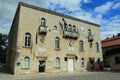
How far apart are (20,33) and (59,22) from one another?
818 centimetres

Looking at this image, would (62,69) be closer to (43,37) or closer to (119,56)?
(43,37)

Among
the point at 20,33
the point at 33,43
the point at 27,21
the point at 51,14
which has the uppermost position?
the point at 51,14

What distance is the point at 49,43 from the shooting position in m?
24.7

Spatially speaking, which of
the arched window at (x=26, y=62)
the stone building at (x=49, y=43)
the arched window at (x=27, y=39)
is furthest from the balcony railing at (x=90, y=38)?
the arched window at (x=26, y=62)

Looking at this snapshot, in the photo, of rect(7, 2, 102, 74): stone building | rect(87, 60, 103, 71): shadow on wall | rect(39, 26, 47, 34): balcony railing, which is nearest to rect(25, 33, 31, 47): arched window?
rect(7, 2, 102, 74): stone building

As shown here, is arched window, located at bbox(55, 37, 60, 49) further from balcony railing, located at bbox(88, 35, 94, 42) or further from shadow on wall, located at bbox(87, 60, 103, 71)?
shadow on wall, located at bbox(87, 60, 103, 71)

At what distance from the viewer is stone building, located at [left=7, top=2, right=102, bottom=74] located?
22031mm

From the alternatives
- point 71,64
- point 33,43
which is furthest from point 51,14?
point 71,64

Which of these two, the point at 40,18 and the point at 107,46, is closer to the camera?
the point at 40,18

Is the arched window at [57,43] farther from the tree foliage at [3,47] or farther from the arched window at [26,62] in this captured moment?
the tree foliage at [3,47]

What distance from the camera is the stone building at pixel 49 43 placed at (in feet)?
72.3

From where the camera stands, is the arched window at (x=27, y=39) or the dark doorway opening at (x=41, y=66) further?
the dark doorway opening at (x=41, y=66)

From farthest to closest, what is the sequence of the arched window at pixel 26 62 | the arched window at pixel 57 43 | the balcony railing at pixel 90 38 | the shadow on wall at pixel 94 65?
the balcony railing at pixel 90 38
the shadow on wall at pixel 94 65
the arched window at pixel 57 43
the arched window at pixel 26 62

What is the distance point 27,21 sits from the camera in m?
23.0
